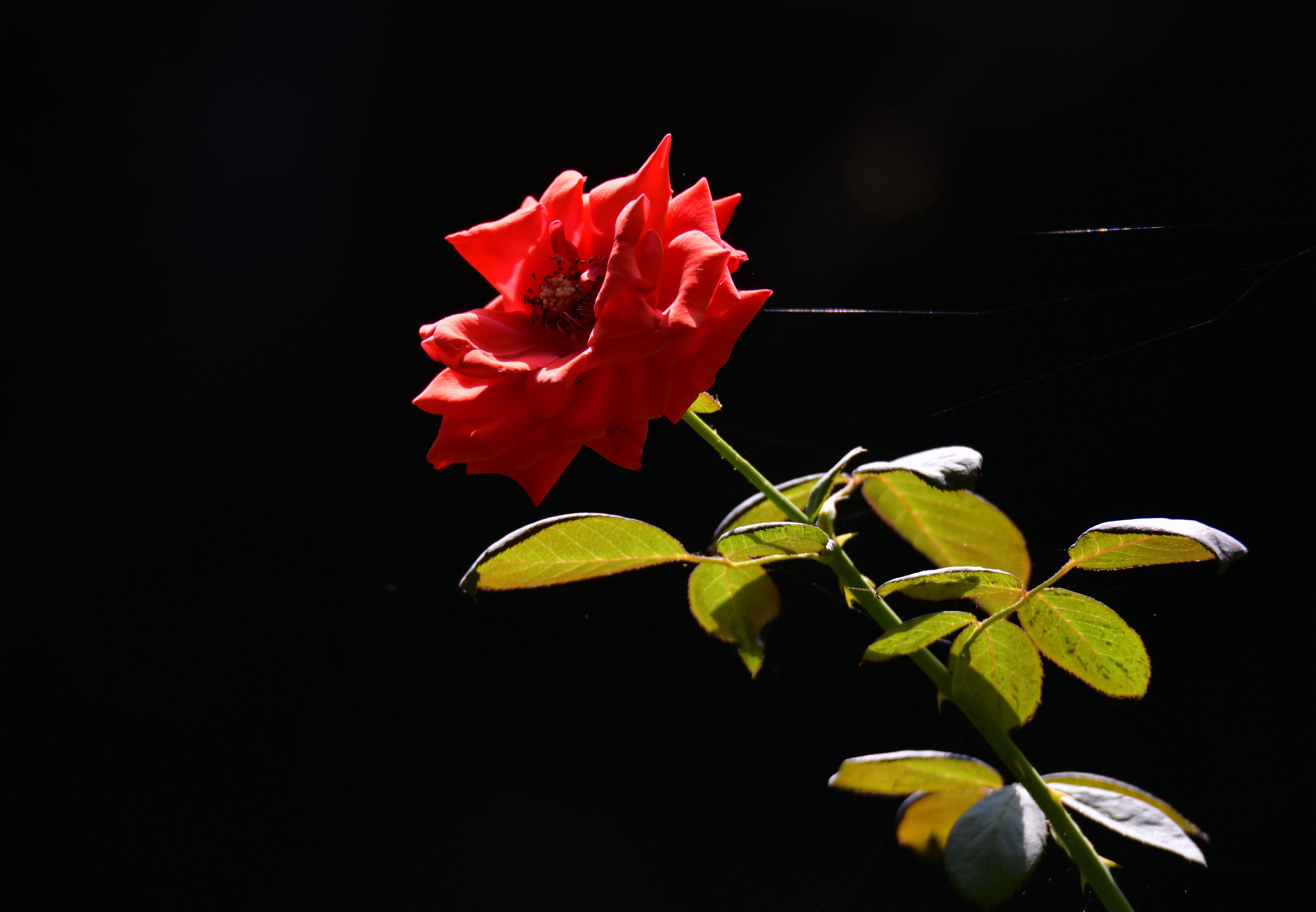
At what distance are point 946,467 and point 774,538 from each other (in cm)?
8

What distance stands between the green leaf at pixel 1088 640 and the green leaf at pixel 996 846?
0.06 m

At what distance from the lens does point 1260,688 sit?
1.88ft

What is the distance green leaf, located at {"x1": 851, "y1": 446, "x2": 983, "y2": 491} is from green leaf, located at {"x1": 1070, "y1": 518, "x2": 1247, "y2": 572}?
4 centimetres


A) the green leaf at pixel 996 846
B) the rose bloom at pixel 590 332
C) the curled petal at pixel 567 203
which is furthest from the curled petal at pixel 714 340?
the green leaf at pixel 996 846

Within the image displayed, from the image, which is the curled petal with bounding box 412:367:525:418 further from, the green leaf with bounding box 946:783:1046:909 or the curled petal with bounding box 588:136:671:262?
the green leaf with bounding box 946:783:1046:909

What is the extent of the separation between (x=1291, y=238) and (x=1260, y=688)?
0.35m

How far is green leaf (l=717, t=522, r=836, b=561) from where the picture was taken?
10.1 inches

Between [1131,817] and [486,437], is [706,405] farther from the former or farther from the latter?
[1131,817]

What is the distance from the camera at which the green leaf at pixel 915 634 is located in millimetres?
256

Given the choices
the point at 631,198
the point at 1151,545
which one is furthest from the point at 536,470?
the point at 1151,545

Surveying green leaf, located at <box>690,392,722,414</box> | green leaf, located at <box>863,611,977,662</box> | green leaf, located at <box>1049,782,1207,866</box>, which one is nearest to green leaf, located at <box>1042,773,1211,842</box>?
green leaf, located at <box>1049,782,1207,866</box>

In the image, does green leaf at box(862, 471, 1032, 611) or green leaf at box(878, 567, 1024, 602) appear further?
green leaf at box(862, 471, 1032, 611)

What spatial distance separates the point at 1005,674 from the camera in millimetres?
306

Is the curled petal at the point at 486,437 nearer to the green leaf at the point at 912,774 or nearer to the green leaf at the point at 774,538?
the green leaf at the point at 774,538
